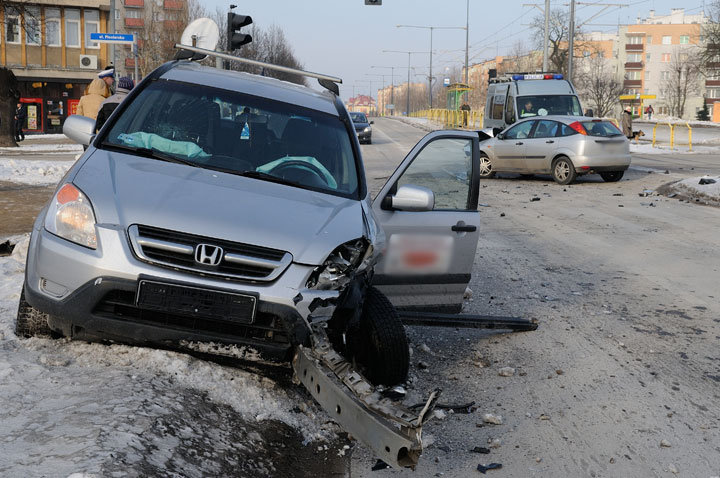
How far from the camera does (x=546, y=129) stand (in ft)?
65.8

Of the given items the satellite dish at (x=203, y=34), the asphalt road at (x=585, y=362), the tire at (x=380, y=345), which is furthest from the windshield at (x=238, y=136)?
the satellite dish at (x=203, y=34)

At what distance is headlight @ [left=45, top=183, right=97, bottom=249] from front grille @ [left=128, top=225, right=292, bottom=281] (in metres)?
0.24

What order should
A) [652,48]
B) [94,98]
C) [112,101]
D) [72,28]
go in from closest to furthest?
1. [112,101]
2. [94,98]
3. [72,28]
4. [652,48]

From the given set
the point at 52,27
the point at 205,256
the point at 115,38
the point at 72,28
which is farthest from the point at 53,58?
the point at 205,256

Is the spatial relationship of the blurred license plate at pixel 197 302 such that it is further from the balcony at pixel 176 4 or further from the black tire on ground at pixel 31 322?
the balcony at pixel 176 4

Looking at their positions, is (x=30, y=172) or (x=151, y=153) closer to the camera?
(x=151, y=153)

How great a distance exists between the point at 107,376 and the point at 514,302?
420cm

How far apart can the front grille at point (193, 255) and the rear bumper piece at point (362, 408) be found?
0.43m

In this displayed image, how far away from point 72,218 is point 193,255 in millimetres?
707

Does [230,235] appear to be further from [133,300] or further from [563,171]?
[563,171]

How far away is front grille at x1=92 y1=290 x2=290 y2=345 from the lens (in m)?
4.15

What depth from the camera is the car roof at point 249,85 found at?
5.75 meters

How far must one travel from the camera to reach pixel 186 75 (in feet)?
19.1

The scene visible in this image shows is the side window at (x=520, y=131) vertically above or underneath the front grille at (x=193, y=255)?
above
